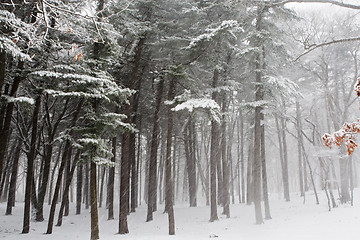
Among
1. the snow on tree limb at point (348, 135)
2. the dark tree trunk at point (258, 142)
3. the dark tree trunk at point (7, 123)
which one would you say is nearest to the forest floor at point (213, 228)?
the dark tree trunk at point (258, 142)

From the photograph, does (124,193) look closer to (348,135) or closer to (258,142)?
(258,142)

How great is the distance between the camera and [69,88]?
11.0 metres

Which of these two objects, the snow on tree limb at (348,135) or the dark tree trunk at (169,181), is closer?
the snow on tree limb at (348,135)

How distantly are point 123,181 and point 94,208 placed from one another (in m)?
2.08

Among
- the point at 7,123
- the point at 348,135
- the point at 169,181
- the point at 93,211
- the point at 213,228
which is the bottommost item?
the point at 213,228

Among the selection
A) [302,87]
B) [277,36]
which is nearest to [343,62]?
[302,87]

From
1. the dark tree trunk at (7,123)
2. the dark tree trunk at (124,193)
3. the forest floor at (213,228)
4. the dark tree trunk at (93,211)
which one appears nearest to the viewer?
the dark tree trunk at (7,123)

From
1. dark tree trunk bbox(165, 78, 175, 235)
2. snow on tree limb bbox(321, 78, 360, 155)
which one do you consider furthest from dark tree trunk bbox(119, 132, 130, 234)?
snow on tree limb bbox(321, 78, 360, 155)

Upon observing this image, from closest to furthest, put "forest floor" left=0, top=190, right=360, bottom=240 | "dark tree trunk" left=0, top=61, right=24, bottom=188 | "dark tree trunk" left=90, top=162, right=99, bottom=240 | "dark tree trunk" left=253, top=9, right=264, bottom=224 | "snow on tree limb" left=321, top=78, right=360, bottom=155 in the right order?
"snow on tree limb" left=321, top=78, right=360, bottom=155
"dark tree trunk" left=0, top=61, right=24, bottom=188
"dark tree trunk" left=90, top=162, right=99, bottom=240
"forest floor" left=0, top=190, right=360, bottom=240
"dark tree trunk" left=253, top=9, right=264, bottom=224

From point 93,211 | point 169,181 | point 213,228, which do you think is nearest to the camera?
point 93,211

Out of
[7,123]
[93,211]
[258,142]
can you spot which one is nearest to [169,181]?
[93,211]

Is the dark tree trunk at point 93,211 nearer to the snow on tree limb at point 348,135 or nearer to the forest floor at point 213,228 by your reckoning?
the forest floor at point 213,228

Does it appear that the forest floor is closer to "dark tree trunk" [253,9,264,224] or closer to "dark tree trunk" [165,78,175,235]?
"dark tree trunk" [165,78,175,235]

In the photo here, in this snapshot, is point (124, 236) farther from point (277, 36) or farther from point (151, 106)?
point (277, 36)
